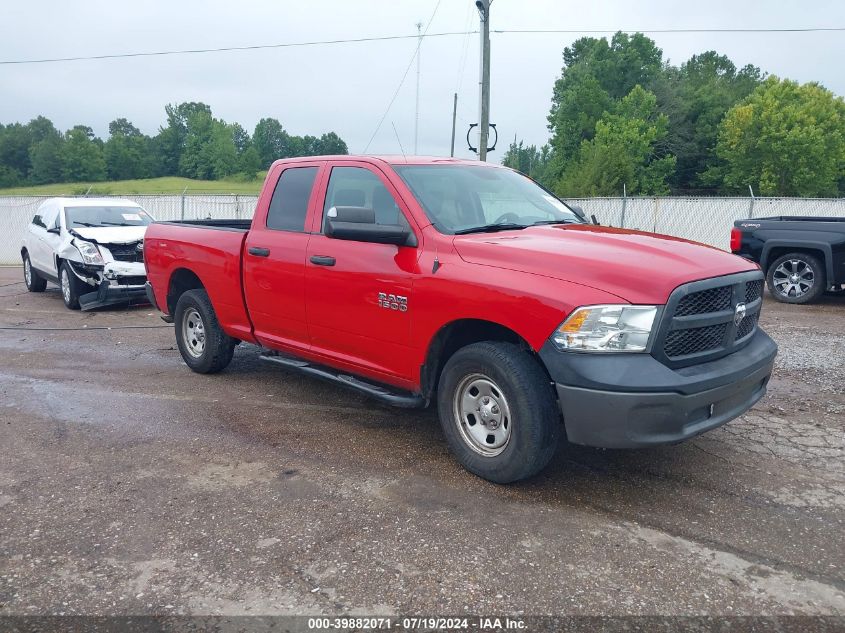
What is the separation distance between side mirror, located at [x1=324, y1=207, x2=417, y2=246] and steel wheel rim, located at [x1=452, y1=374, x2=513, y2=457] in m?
0.98

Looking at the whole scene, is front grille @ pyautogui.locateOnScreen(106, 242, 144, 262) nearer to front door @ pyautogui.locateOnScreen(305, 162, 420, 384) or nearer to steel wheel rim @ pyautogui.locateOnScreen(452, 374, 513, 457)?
front door @ pyautogui.locateOnScreen(305, 162, 420, 384)

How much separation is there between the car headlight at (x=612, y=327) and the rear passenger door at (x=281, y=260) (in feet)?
7.73

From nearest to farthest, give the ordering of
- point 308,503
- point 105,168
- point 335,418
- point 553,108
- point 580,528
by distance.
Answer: point 580,528
point 308,503
point 335,418
point 553,108
point 105,168

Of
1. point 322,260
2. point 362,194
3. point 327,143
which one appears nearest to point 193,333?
point 322,260

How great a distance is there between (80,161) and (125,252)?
72.4 m

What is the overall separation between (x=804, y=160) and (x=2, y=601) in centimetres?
6430

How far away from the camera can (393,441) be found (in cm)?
496

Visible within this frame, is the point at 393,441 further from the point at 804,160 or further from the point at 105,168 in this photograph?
the point at 105,168

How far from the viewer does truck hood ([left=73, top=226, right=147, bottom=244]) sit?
11.0 m

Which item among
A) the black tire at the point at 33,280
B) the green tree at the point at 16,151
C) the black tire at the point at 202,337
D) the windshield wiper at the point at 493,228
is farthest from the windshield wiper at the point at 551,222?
the green tree at the point at 16,151

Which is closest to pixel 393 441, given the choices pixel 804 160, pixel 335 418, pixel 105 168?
pixel 335 418

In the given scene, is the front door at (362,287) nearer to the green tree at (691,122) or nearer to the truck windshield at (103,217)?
the truck windshield at (103,217)

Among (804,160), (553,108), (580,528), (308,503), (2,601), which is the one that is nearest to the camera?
(2,601)

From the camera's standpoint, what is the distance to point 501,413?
4.04 metres
